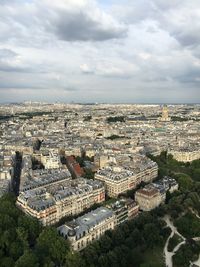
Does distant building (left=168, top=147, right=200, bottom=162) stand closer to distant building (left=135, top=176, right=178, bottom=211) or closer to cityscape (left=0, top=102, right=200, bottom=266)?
cityscape (left=0, top=102, right=200, bottom=266)

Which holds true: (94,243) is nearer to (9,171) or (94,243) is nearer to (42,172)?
(42,172)

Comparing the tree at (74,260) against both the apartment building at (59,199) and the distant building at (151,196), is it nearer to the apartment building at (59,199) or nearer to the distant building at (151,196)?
the apartment building at (59,199)

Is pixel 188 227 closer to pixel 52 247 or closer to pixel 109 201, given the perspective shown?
pixel 109 201

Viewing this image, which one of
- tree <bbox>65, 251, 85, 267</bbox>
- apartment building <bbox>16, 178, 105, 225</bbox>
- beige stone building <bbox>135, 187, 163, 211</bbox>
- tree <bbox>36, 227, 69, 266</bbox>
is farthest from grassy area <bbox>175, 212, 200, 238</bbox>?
tree <bbox>36, 227, 69, 266</bbox>

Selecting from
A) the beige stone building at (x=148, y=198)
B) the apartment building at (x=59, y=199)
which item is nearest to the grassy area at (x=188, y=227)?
the beige stone building at (x=148, y=198)

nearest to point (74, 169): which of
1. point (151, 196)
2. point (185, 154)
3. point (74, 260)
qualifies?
point (151, 196)

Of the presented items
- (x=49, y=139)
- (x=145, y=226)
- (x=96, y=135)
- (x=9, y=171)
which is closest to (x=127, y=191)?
(x=145, y=226)
